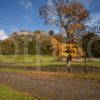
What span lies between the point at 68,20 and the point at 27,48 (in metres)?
41.2

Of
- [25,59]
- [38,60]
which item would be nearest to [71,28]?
[38,60]

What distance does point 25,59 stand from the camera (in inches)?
3430

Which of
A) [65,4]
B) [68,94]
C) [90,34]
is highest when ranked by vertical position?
[65,4]

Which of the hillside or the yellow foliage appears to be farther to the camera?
the hillside

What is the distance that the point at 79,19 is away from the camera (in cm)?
4069

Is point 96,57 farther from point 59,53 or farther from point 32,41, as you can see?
point 59,53

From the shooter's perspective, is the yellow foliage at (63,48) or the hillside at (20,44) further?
the hillside at (20,44)

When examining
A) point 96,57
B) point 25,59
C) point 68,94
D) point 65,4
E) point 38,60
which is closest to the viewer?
point 68,94

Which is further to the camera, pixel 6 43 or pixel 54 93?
pixel 6 43

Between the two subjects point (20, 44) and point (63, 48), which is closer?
point (63, 48)

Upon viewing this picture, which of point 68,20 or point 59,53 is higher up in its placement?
point 68,20

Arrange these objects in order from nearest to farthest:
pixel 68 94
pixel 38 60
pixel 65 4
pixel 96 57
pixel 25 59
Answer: pixel 68 94
pixel 65 4
pixel 96 57
pixel 38 60
pixel 25 59

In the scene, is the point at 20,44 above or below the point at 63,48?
above

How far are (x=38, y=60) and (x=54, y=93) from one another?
59679mm
